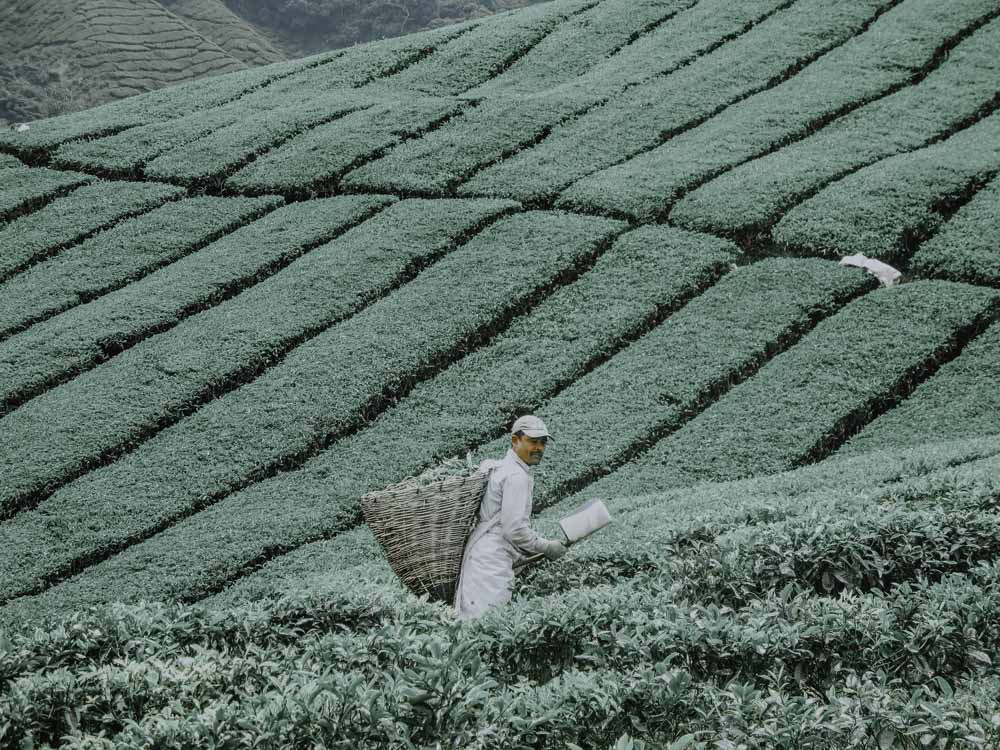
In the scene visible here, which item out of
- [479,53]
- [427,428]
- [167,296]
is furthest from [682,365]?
[479,53]

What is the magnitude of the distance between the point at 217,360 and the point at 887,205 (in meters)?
9.10

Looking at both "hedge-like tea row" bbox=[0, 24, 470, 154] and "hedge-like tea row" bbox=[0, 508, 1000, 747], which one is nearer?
"hedge-like tea row" bbox=[0, 508, 1000, 747]

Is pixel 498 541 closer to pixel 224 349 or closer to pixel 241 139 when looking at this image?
pixel 224 349

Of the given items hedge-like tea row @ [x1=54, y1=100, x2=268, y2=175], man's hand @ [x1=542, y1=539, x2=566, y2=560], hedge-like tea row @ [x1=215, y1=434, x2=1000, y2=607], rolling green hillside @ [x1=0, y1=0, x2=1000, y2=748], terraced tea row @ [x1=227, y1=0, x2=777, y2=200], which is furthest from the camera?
hedge-like tea row @ [x1=54, y1=100, x2=268, y2=175]

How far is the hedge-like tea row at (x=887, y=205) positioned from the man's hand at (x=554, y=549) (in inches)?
→ 333

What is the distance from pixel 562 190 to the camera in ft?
49.8

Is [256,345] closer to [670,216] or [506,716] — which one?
[670,216]

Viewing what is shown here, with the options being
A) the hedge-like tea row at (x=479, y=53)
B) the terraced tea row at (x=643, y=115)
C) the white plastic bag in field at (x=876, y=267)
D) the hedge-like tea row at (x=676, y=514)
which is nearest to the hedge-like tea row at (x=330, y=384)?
the hedge-like tea row at (x=676, y=514)

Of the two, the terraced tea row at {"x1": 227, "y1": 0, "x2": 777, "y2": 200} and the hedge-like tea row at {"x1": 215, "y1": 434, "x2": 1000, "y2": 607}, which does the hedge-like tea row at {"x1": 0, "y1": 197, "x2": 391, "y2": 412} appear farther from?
the hedge-like tea row at {"x1": 215, "y1": 434, "x2": 1000, "y2": 607}

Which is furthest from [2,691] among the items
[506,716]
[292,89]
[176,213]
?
[292,89]

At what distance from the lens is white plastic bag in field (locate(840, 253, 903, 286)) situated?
12.2m

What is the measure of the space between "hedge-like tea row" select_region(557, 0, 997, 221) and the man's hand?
9.15m

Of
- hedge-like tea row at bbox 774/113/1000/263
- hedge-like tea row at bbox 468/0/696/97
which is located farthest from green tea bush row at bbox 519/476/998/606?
hedge-like tea row at bbox 468/0/696/97

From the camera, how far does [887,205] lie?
13234mm
